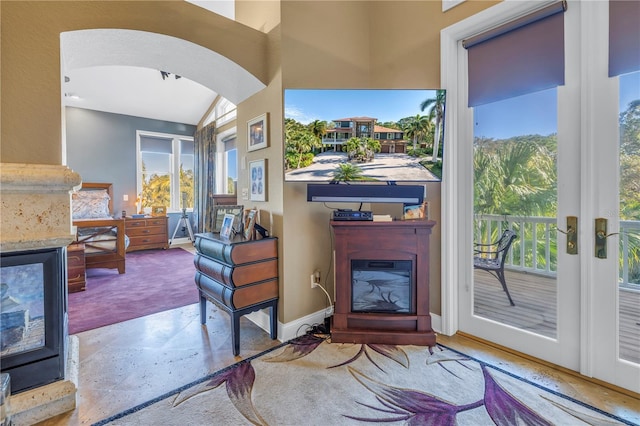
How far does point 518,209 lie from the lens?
2092 millimetres

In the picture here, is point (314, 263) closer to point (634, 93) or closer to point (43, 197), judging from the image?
point (43, 197)

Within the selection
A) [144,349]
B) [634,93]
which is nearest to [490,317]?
[634,93]

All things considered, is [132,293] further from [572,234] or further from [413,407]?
[572,234]

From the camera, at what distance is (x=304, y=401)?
1.59 m

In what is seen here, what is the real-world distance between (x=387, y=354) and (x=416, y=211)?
111cm

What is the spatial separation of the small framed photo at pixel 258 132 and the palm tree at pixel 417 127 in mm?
1158

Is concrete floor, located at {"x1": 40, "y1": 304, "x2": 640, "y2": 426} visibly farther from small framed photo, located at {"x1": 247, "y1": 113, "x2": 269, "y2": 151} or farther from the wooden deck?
small framed photo, located at {"x1": 247, "y1": 113, "x2": 269, "y2": 151}

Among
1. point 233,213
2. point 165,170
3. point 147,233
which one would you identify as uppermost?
point 165,170

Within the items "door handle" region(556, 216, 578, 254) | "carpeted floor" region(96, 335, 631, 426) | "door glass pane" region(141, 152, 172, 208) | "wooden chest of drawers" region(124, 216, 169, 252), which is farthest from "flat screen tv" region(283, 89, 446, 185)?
"door glass pane" region(141, 152, 172, 208)

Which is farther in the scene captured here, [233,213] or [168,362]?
[233,213]

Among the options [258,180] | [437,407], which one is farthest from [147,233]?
[437,407]

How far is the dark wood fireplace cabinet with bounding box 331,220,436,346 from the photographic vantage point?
2.17 m

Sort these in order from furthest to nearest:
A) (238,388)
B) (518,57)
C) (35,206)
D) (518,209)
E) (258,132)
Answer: (258,132)
(518,209)
(518,57)
(238,388)
(35,206)

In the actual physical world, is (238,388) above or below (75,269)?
below
